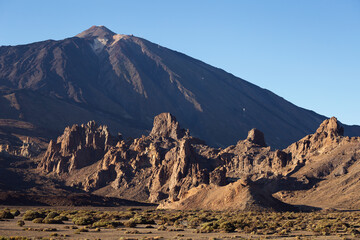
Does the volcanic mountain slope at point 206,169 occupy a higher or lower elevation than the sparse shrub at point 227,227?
higher

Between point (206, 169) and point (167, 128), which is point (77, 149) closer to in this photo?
point (167, 128)

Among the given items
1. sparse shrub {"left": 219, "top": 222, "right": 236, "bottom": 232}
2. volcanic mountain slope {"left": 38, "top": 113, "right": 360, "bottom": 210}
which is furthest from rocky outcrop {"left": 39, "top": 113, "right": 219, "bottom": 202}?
sparse shrub {"left": 219, "top": 222, "right": 236, "bottom": 232}

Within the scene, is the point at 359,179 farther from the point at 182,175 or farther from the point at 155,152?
the point at 155,152

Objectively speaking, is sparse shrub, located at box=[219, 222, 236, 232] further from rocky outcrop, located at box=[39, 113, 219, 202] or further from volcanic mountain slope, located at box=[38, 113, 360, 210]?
rocky outcrop, located at box=[39, 113, 219, 202]

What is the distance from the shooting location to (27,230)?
4969 cm

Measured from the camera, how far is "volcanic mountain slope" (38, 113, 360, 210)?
3898 inches

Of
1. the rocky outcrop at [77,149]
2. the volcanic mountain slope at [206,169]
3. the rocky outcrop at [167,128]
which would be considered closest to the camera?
the volcanic mountain slope at [206,169]

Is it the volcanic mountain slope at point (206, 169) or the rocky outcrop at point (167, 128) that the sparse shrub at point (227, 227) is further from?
the rocky outcrop at point (167, 128)

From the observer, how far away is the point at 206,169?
392 feet

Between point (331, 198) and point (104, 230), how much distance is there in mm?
60959

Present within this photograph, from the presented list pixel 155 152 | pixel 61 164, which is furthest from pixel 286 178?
pixel 61 164

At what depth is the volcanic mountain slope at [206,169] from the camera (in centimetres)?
9900

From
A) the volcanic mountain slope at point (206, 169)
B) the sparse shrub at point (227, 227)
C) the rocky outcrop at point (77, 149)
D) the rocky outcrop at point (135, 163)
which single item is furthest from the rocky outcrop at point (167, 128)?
the sparse shrub at point (227, 227)

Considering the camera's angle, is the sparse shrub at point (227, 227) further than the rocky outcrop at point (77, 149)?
No
